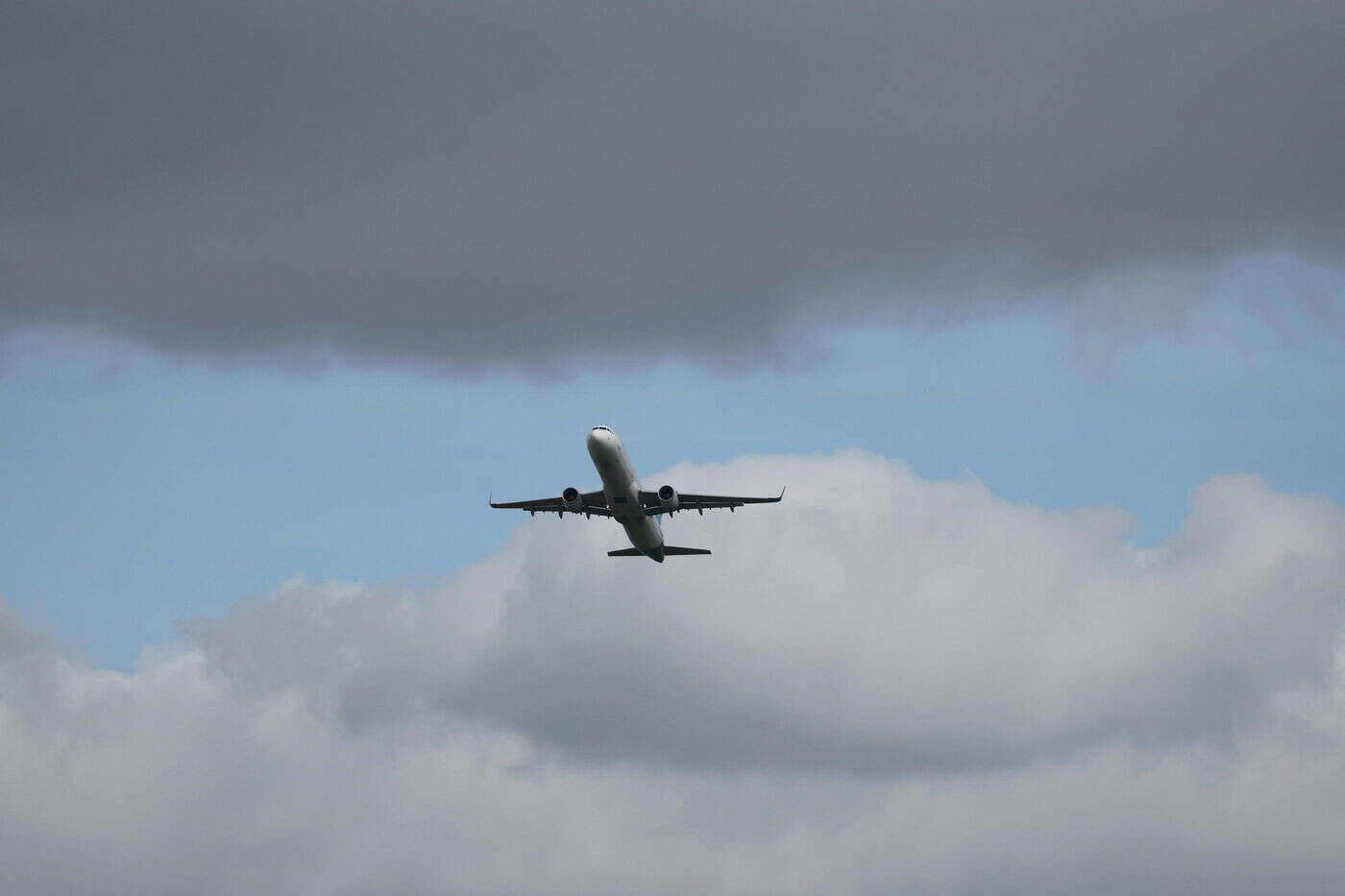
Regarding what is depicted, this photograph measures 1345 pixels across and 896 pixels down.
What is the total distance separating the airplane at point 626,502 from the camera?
135 metres

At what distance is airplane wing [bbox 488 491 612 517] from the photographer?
146m

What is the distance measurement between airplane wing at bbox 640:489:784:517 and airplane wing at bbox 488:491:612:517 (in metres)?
2.80

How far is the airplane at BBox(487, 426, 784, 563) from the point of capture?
135125mm

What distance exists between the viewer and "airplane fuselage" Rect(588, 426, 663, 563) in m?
134

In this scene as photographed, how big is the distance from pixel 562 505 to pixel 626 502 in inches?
358

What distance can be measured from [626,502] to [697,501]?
8634 millimetres

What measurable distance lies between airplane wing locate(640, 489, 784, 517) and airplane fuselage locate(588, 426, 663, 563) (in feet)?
2.45

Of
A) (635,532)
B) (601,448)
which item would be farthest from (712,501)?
(601,448)

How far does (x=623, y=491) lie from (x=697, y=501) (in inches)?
413

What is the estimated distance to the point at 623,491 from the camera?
458 feet

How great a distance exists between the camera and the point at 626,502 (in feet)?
464

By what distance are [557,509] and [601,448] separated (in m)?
17.5

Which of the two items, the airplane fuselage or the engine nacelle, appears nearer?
the airplane fuselage

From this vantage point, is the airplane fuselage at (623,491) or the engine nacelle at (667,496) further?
the engine nacelle at (667,496)
